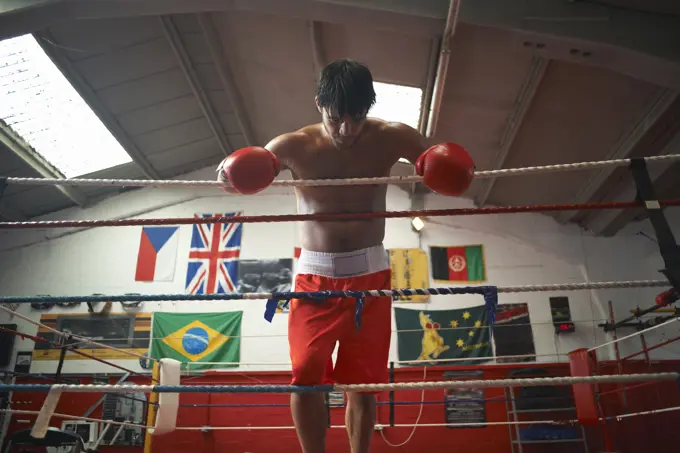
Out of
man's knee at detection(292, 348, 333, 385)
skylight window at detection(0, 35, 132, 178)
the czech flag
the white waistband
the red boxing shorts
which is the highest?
skylight window at detection(0, 35, 132, 178)

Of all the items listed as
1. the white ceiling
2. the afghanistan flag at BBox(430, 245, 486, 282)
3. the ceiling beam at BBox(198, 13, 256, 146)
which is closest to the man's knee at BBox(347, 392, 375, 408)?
the white ceiling

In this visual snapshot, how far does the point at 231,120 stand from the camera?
19.8 feet

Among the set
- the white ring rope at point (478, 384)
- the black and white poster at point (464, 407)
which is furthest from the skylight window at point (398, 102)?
the white ring rope at point (478, 384)

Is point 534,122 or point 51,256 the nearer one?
point 534,122

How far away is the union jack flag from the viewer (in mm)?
5953

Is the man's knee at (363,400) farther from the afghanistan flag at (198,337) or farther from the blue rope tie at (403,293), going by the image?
the afghanistan flag at (198,337)

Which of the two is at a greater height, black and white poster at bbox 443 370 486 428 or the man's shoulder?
the man's shoulder

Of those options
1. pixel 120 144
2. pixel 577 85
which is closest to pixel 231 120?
pixel 120 144

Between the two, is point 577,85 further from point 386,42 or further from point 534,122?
point 386,42

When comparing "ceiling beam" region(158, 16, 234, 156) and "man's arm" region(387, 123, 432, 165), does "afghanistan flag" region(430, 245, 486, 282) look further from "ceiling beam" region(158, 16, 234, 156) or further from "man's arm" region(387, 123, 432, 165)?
"man's arm" region(387, 123, 432, 165)

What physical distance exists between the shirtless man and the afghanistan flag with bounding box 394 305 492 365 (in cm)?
383

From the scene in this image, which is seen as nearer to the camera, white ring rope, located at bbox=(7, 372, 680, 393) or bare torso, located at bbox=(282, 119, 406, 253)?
white ring rope, located at bbox=(7, 372, 680, 393)

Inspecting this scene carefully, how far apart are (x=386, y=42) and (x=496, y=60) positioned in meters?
0.89

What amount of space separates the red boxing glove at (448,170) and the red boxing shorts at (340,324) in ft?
1.07
